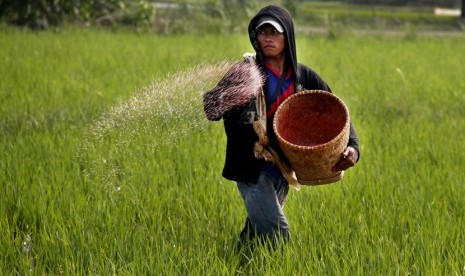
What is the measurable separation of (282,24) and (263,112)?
286 mm

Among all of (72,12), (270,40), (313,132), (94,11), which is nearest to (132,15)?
(94,11)

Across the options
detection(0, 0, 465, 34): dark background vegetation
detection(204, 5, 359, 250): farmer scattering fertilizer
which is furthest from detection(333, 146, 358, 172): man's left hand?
detection(0, 0, 465, 34): dark background vegetation

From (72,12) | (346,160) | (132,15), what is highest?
(346,160)

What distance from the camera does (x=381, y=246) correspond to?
2.65 meters

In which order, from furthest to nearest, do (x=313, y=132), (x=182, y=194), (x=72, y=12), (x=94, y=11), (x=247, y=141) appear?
(x=94, y=11) < (x=72, y=12) < (x=182, y=194) < (x=313, y=132) < (x=247, y=141)

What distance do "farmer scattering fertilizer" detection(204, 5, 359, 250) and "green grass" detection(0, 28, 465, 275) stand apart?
0.12 meters

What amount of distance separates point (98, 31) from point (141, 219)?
970 centimetres

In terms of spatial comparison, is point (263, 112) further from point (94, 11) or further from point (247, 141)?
point (94, 11)

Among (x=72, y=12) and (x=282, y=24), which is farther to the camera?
(x=72, y=12)

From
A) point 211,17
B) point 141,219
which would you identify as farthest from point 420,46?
point 141,219

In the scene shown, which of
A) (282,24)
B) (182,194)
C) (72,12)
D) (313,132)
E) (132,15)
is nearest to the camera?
(282,24)

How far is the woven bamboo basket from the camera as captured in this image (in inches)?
91.9

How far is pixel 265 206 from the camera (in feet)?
8.11

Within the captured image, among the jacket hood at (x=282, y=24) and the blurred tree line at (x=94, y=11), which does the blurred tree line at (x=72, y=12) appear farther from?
the jacket hood at (x=282, y=24)
